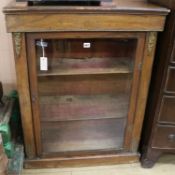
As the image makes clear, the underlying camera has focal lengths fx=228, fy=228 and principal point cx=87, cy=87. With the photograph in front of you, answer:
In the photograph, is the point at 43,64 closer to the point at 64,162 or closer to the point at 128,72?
the point at 128,72

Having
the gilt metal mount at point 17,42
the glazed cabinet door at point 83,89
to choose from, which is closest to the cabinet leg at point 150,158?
the glazed cabinet door at point 83,89

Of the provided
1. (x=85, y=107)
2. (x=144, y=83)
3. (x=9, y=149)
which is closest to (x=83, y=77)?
(x=85, y=107)

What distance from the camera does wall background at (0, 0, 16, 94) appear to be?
146cm

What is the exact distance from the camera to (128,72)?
130cm

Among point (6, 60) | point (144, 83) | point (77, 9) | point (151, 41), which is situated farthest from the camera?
point (6, 60)

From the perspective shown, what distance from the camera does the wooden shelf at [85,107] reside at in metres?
1.41

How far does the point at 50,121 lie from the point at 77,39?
541mm

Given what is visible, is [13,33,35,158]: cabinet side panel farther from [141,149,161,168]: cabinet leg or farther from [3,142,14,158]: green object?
[141,149,161,168]: cabinet leg

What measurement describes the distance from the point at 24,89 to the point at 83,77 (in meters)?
0.37

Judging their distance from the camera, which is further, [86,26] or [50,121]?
[50,121]

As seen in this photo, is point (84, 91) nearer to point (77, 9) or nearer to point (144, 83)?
point (144, 83)

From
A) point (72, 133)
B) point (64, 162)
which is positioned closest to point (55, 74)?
point (72, 133)

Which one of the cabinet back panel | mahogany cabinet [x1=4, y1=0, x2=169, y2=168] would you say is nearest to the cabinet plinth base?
mahogany cabinet [x1=4, y1=0, x2=169, y2=168]

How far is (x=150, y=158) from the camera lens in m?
1.47
